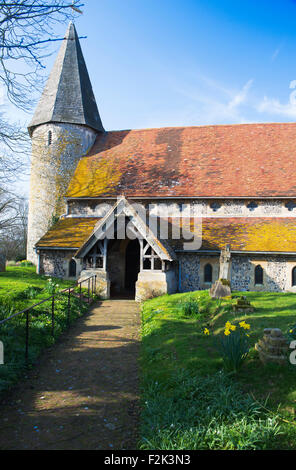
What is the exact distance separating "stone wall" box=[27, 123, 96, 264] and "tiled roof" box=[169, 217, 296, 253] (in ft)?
29.1

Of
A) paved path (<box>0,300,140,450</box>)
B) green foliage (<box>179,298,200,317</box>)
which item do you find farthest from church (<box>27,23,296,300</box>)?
paved path (<box>0,300,140,450</box>)

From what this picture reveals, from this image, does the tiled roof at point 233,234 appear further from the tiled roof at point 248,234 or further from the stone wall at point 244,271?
the stone wall at point 244,271

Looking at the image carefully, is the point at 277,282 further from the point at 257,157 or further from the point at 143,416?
the point at 143,416

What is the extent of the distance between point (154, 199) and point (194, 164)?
3654 millimetres

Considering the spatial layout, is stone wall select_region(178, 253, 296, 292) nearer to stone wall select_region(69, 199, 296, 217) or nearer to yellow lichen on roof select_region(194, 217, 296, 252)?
yellow lichen on roof select_region(194, 217, 296, 252)

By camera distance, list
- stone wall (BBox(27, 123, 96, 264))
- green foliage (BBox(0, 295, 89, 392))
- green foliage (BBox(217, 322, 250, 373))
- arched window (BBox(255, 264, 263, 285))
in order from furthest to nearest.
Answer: stone wall (BBox(27, 123, 96, 264)), arched window (BBox(255, 264, 263, 285)), green foliage (BBox(0, 295, 89, 392)), green foliage (BBox(217, 322, 250, 373))

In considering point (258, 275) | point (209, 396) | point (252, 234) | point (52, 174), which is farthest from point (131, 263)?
point (209, 396)

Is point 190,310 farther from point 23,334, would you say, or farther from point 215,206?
point 215,206

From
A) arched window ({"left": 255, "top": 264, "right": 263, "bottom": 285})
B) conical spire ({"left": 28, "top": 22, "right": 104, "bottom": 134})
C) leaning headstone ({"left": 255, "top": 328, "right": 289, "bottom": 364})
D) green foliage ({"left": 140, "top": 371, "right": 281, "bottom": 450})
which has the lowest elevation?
green foliage ({"left": 140, "top": 371, "right": 281, "bottom": 450})

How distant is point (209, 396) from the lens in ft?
15.4

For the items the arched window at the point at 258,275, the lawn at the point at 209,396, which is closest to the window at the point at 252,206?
the arched window at the point at 258,275

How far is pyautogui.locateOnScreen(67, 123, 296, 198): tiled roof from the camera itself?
1766 cm

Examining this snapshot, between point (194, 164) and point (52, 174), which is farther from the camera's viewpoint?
point (52, 174)
